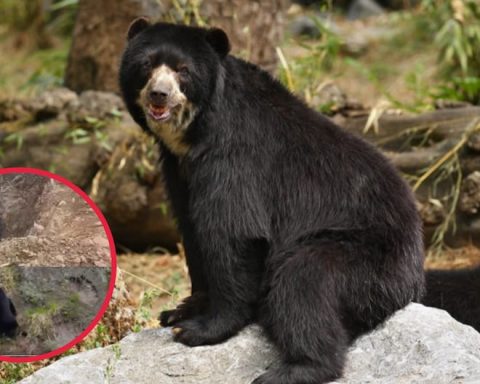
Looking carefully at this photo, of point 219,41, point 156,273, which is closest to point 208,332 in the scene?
point 219,41

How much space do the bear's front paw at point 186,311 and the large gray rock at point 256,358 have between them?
0.90ft

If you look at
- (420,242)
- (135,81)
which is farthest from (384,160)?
(135,81)

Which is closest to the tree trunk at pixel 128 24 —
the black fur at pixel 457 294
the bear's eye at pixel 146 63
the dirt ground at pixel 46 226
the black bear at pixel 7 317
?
the black fur at pixel 457 294

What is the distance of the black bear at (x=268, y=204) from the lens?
Result: 5109 millimetres

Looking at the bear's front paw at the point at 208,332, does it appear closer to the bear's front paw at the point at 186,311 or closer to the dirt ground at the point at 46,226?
the bear's front paw at the point at 186,311

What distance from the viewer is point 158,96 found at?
212 inches

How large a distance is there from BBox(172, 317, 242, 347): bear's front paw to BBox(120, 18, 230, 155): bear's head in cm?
106

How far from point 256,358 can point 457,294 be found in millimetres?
2472

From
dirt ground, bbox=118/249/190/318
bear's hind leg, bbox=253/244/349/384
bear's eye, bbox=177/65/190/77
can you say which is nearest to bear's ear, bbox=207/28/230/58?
bear's eye, bbox=177/65/190/77

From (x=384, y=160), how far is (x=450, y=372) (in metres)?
1.52

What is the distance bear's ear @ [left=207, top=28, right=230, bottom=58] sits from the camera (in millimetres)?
5447

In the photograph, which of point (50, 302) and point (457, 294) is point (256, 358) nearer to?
point (50, 302)

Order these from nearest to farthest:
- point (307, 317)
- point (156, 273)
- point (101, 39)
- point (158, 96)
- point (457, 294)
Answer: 1. point (307, 317)
2. point (158, 96)
3. point (457, 294)
4. point (156, 273)
5. point (101, 39)

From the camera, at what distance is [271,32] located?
9844mm
